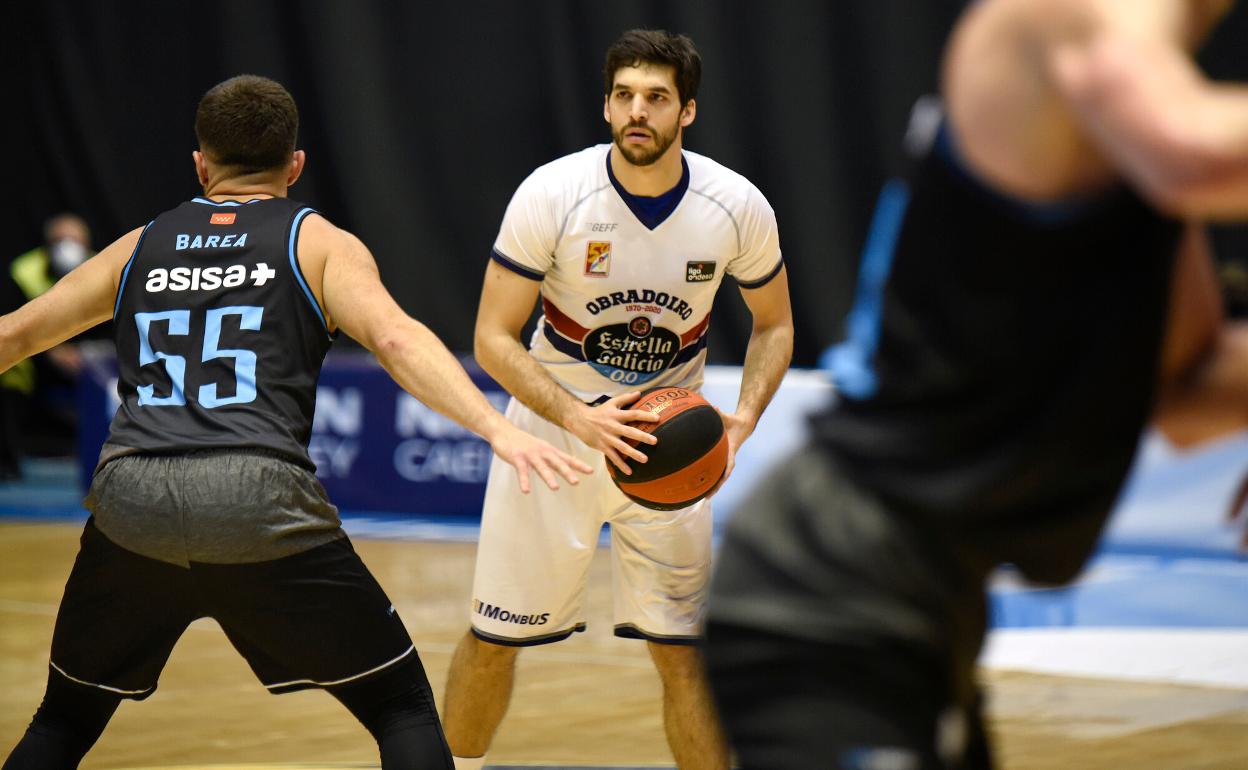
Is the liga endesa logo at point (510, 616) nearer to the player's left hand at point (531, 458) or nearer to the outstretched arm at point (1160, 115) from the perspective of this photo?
the player's left hand at point (531, 458)

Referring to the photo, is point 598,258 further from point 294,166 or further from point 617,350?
point 294,166

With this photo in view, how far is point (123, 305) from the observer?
3.66 m

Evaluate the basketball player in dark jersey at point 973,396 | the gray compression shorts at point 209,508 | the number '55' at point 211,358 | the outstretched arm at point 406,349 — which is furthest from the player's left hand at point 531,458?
the basketball player in dark jersey at point 973,396

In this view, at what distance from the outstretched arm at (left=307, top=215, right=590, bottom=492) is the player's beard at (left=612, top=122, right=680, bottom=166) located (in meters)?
1.16

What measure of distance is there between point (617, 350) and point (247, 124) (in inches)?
54.7

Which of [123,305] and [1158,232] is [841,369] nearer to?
[1158,232]

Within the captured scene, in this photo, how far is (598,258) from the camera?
4.67m

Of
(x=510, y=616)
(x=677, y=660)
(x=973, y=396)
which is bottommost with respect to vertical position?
(x=677, y=660)

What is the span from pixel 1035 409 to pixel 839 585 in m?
0.33

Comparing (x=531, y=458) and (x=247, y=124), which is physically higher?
(x=247, y=124)

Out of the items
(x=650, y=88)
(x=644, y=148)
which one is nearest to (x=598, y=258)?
(x=644, y=148)

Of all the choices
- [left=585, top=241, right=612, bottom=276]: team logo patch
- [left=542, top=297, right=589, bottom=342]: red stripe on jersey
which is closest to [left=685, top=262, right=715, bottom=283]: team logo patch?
[left=585, top=241, right=612, bottom=276]: team logo patch

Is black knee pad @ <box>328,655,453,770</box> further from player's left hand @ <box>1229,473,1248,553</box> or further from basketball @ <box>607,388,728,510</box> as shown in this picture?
player's left hand @ <box>1229,473,1248,553</box>

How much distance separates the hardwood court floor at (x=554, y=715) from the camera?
218 inches
